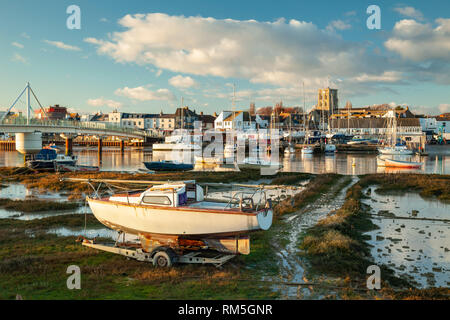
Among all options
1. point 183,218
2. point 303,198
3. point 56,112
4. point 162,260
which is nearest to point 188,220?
point 183,218

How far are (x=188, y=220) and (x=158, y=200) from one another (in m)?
1.36


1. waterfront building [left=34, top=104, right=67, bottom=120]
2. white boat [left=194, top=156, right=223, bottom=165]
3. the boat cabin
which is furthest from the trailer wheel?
waterfront building [left=34, top=104, right=67, bottom=120]

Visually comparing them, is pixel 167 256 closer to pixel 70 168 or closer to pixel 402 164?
pixel 70 168

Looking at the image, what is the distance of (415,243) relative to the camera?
15.4 m

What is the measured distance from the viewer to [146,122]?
165250mm

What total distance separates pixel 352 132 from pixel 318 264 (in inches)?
5649

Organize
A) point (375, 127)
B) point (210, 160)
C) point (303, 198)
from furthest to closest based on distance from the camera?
point (375, 127) → point (210, 160) → point (303, 198)

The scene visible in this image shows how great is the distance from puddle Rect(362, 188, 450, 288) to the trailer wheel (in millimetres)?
7463

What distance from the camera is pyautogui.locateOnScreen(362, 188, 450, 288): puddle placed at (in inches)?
462

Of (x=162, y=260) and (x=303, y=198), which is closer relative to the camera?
(x=162, y=260)

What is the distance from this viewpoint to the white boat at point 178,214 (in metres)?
10.9

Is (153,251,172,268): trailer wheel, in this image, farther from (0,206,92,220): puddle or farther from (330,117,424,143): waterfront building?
(330,117,424,143): waterfront building
